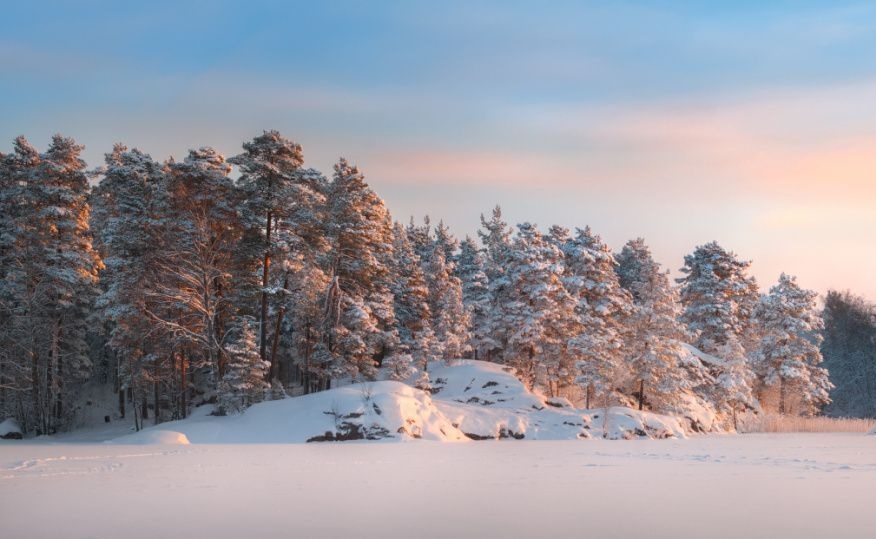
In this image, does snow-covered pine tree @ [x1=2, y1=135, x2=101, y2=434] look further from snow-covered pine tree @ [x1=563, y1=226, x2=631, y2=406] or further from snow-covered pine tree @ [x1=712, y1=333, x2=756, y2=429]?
snow-covered pine tree @ [x1=712, y1=333, x2=756, y2=429]

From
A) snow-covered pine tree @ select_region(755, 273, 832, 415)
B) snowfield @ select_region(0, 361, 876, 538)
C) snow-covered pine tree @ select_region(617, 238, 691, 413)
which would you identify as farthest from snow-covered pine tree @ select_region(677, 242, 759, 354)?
snowfield @ select_region(0, 361, 876, 538)

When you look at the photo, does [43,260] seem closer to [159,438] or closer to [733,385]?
[159,438]

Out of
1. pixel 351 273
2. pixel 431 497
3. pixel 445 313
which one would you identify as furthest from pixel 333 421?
pixel 445 313

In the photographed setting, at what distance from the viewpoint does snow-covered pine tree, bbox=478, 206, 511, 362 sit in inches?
1969

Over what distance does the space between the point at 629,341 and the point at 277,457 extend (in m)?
34.6

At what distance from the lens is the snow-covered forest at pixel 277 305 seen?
112 feet

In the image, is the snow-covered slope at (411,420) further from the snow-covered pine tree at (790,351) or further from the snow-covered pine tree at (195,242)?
the snow-covered pine tree at (790,351)

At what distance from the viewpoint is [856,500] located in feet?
34.7

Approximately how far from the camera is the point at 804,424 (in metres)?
43.4

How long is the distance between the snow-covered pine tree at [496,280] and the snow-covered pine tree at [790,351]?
74.3 feet

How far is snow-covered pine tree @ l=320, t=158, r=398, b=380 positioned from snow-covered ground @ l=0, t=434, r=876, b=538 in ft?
67.3

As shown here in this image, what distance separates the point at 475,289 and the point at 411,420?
34.1 m

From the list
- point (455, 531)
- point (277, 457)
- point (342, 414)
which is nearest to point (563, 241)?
point (342, 414)

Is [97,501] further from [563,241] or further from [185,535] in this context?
[563,241]
